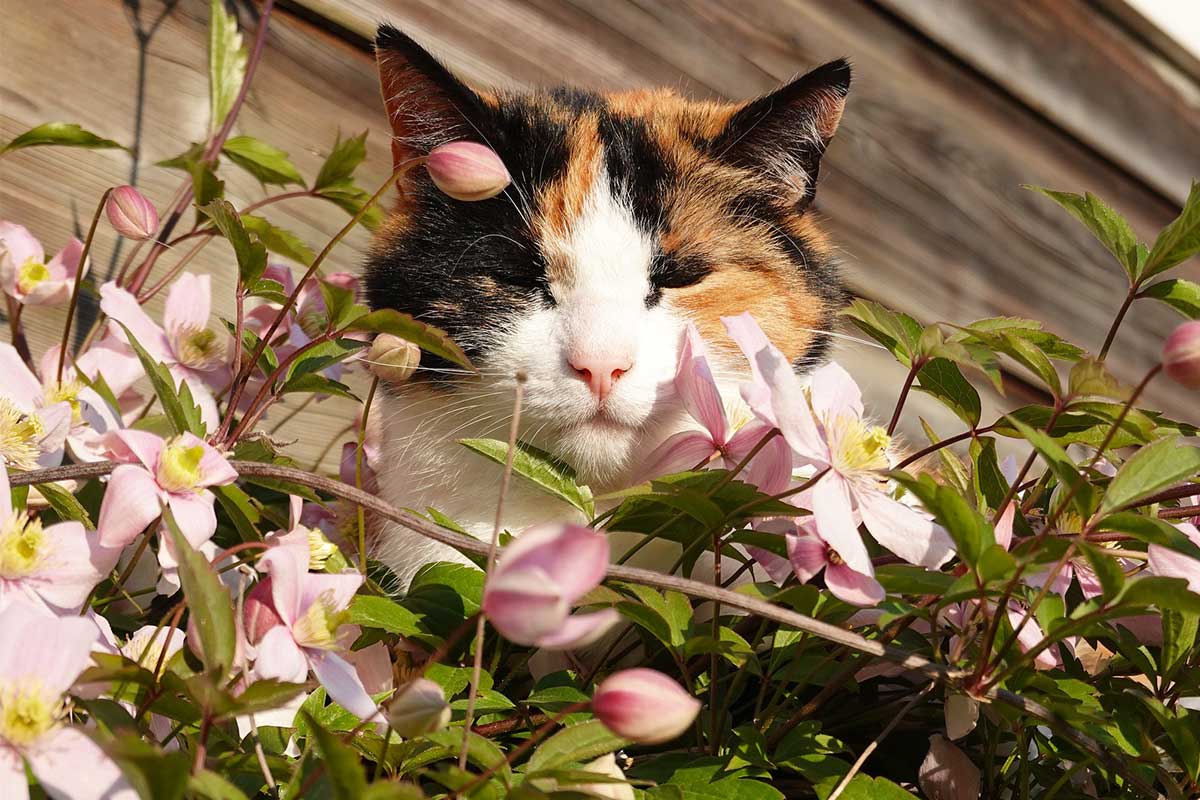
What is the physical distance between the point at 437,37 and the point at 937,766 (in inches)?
62.2

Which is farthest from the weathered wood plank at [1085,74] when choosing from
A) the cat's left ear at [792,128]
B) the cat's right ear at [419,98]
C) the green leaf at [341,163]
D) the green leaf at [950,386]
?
the green leaf at [950,386]

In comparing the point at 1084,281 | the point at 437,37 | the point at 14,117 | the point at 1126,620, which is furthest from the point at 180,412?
the point at 1084,281

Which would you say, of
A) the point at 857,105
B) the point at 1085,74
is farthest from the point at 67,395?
the point at 1085,74

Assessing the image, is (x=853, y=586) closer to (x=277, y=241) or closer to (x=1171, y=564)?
(x=1171, y=564)

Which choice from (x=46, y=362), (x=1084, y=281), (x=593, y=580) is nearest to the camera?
(x=593, y=580)

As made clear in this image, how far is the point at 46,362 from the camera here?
0.99m

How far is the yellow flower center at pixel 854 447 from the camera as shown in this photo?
66 cm

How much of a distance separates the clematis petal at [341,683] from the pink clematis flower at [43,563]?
0.47ft

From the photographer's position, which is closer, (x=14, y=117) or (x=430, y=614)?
(x=430, y=614)

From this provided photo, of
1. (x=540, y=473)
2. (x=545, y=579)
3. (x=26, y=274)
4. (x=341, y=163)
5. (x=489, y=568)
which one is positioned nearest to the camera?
(x=545, y=579)

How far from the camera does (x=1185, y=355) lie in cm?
54

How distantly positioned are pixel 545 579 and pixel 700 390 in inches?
15.5

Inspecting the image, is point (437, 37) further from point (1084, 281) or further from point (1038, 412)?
point (1084, 281)

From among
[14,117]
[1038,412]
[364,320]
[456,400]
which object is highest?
[1038,412]
